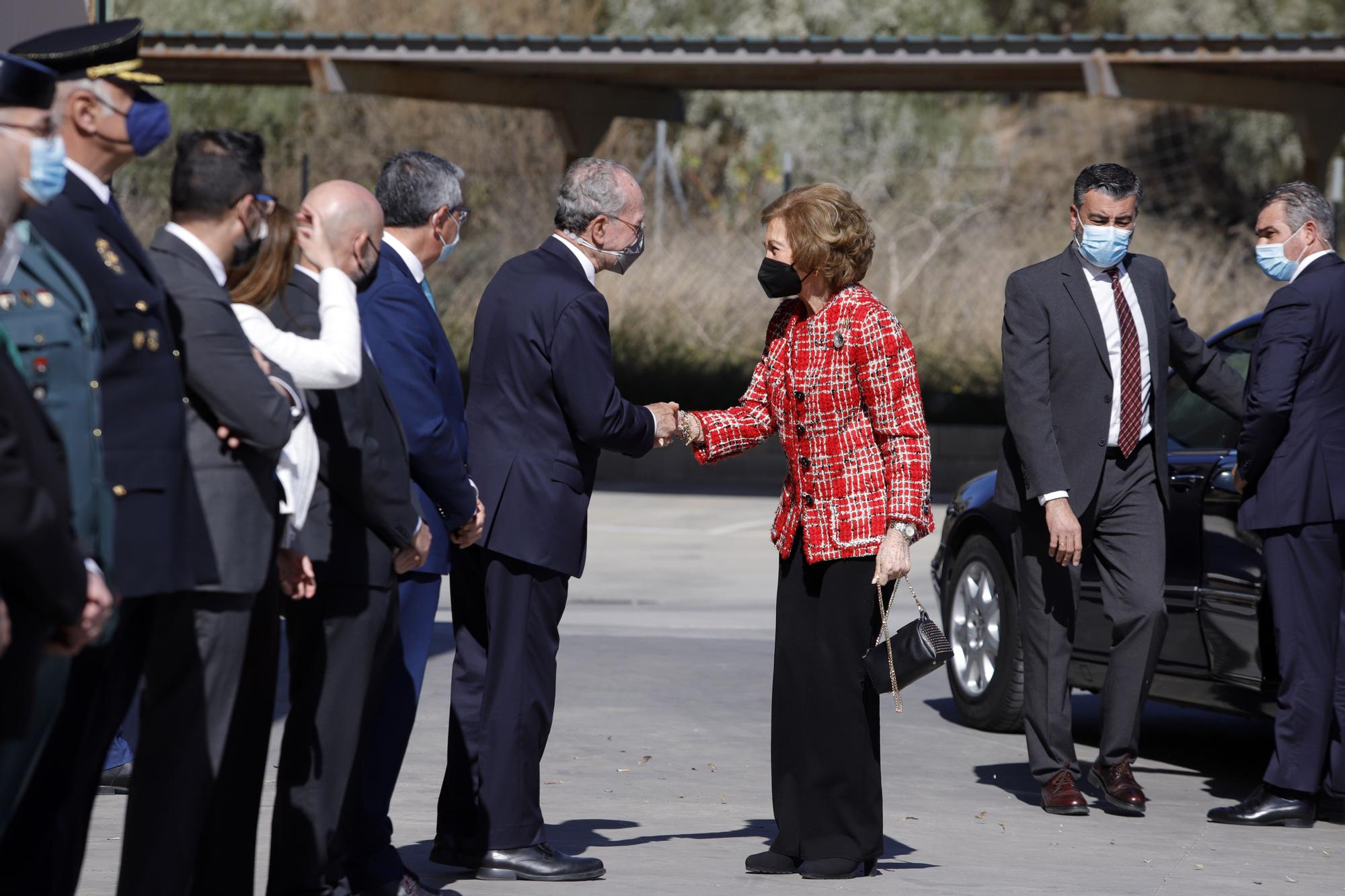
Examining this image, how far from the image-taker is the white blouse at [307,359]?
4270 mm

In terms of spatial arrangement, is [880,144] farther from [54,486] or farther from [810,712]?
[54,486]

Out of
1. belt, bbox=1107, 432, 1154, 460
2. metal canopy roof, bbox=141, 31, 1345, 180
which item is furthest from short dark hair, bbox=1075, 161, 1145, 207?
metal canopy roof, bbox=141, 31, 1345, 180

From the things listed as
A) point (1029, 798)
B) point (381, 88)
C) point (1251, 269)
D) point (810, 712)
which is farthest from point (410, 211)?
point (1251, 269)

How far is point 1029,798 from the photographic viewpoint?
260 inches

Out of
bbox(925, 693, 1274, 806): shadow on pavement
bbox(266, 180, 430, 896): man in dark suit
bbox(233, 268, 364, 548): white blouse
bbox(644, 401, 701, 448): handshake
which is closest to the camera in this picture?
bbox(233, 268, 364, 548): white blouse

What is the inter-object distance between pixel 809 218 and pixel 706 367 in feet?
49.6

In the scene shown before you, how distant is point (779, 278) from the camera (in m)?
5.44

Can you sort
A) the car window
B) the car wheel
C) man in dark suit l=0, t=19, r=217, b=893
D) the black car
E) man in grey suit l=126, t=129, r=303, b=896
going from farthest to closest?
the car wheel
the car window
the black car
man in grey suit l=126, t=129, r=303, b=896
man in dark suit l=0, t=19, r=217, b=893

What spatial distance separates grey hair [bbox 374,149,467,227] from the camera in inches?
204

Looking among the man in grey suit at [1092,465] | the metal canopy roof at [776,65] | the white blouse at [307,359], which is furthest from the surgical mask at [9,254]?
the metal canopy roof at [776,65]

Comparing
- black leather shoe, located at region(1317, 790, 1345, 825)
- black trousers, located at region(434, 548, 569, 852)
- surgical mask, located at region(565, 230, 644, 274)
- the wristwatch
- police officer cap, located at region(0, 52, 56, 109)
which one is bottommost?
black leather shoe, located at region(1317, 790, 1345, 825)

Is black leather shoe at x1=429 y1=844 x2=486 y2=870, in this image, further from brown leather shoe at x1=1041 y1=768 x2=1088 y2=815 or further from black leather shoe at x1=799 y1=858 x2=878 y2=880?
brown leather shoe at x1=1041 y1=768 x2=1088 y2=815

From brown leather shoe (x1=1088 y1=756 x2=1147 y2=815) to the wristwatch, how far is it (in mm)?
1500

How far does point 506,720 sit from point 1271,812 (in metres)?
2.60
